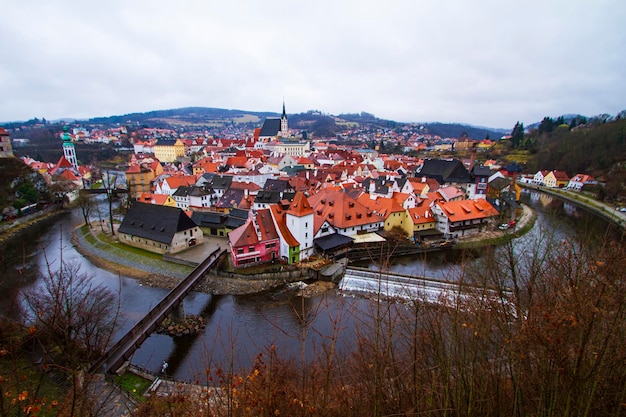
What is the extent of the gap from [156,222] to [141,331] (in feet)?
38.8

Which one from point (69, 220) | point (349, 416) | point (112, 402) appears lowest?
point (69, 220)

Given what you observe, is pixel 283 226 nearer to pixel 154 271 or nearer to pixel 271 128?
pixel 154 271

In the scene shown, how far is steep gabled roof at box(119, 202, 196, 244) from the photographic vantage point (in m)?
21.1

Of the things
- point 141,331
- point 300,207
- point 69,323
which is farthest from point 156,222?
point 69,323

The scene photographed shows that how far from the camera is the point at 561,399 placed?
9.88 ft

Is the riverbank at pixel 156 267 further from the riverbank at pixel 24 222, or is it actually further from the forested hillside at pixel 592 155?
the forested hillside at pixel 592 155

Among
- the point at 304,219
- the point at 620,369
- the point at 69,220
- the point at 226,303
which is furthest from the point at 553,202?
the point at 69,220

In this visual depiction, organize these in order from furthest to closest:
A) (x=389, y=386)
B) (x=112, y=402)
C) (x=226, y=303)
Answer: (x=226, y=303) → (x=112, y=402) → (x=389, y=386)

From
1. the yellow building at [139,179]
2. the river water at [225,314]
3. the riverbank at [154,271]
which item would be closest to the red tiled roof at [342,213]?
the river water at [225,314]

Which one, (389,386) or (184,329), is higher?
(389,386)

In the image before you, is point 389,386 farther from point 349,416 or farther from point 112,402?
point 112,402

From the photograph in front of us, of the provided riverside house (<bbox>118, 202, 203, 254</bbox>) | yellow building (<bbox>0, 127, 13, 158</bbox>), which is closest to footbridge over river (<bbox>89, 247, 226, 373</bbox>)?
riverside house (<bbox>118, 202, 203, 254</bbox>)

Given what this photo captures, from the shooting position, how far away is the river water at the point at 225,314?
11656 mm

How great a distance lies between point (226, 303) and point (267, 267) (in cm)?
347
